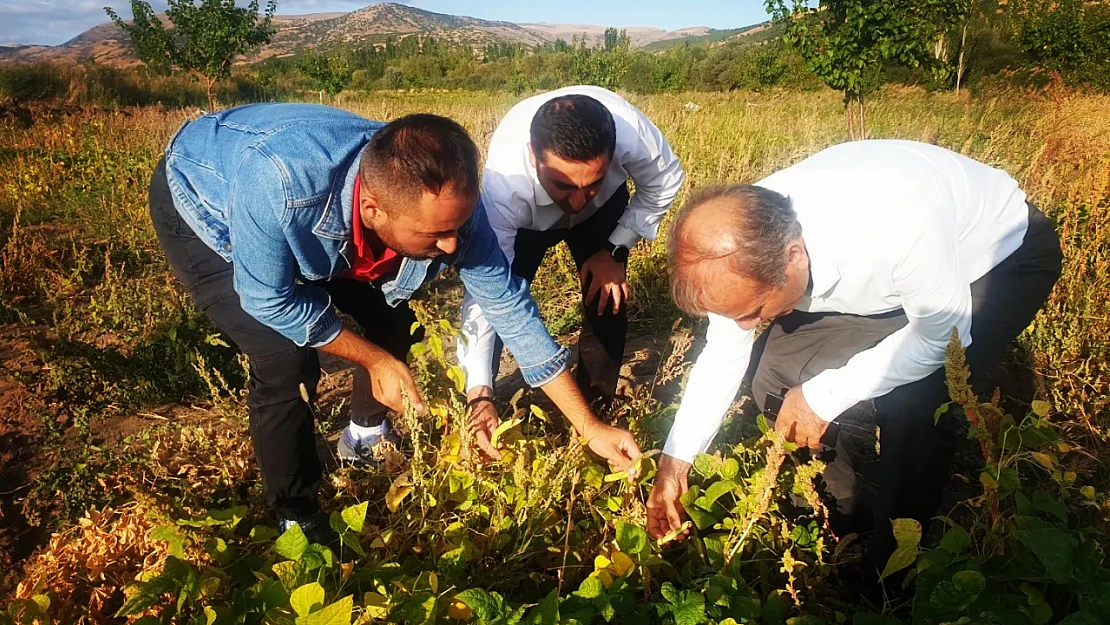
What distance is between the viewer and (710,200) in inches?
65.0

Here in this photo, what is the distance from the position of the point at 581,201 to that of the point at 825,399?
108 cm

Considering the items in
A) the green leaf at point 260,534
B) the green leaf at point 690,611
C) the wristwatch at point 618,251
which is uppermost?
the wristwatch at point 618,251

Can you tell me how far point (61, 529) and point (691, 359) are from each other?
266cm

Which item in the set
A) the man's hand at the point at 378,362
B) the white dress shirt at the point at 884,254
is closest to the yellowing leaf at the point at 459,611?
the man's hand at the point at 378,362

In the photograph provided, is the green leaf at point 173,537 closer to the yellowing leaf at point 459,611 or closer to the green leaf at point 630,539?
the yellowing leaf at point 459,611

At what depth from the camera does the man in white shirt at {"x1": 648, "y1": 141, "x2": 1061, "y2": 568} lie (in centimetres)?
163

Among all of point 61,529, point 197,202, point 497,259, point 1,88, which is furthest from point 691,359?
point 1,88

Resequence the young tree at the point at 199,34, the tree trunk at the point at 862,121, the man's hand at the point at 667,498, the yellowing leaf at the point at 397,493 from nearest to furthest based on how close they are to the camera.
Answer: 1. the yellowing leaf at the point at 397,493
2. the man's hand at the point at 667,498
3. the tree trunk at the point at 862,121
4. the young tree at the point at 199,34

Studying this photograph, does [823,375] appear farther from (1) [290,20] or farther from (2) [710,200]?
(1) [290,20]

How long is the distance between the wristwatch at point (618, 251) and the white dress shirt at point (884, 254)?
77 centimetres

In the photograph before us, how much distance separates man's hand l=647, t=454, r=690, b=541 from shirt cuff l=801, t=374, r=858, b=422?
1.38 ft

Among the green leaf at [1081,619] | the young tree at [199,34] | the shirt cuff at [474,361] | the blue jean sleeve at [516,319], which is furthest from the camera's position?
the young tree at [199,34]

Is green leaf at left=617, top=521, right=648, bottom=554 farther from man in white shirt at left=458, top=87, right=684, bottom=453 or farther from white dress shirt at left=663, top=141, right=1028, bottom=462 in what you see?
man in white shirt at left=458, top=87, right=684, bottom=453

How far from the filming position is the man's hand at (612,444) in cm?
197
